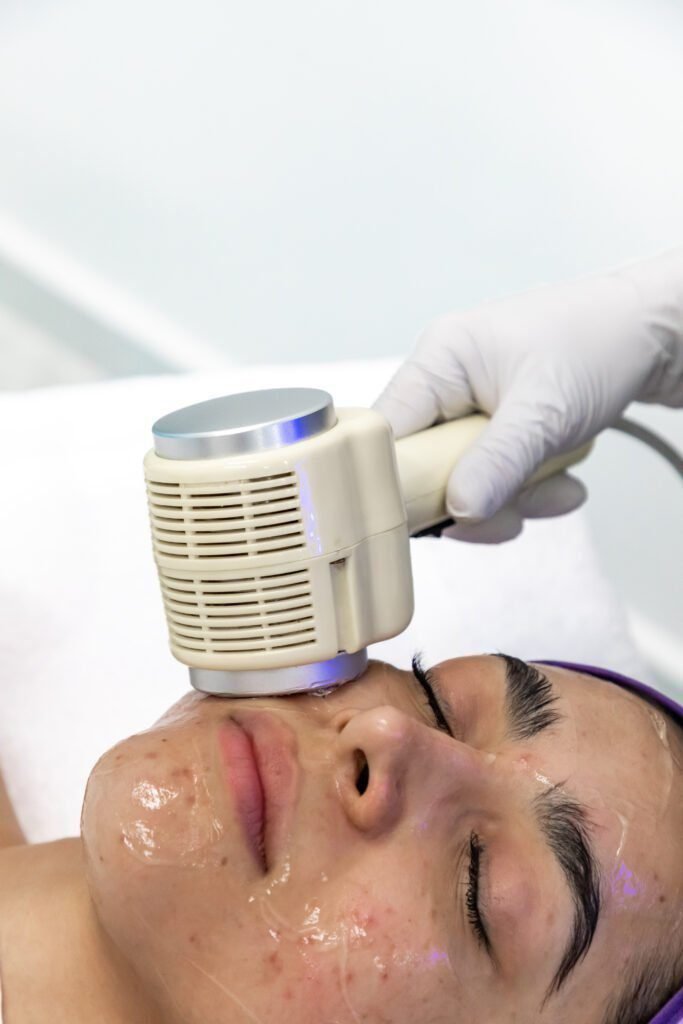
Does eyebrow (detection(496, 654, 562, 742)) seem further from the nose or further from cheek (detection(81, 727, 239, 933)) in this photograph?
A: cheek (detection(81, 727, 239, 933))

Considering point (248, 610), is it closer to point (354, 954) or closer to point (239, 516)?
point (239, 516)

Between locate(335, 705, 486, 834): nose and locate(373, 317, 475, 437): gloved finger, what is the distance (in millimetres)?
542

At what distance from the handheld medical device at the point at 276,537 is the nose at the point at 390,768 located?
0.08m

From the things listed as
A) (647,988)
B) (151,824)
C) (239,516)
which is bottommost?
(647,988)

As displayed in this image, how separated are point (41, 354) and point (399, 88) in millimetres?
1162

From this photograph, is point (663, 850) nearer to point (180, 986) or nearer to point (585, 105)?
point (180, 986)

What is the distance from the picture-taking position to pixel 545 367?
4.81ft

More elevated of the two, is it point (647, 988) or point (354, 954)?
point (354, 954)

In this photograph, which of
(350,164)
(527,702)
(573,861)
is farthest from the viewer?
(350,164)

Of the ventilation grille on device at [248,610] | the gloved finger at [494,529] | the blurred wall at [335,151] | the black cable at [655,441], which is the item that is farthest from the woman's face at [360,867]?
the blurred wall at [335,151]

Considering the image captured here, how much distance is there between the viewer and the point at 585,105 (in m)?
2.16

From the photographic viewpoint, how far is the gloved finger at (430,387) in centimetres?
145

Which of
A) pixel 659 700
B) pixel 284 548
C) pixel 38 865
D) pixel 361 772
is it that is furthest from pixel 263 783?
pixel 659 700

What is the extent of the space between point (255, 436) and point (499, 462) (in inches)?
19.4
